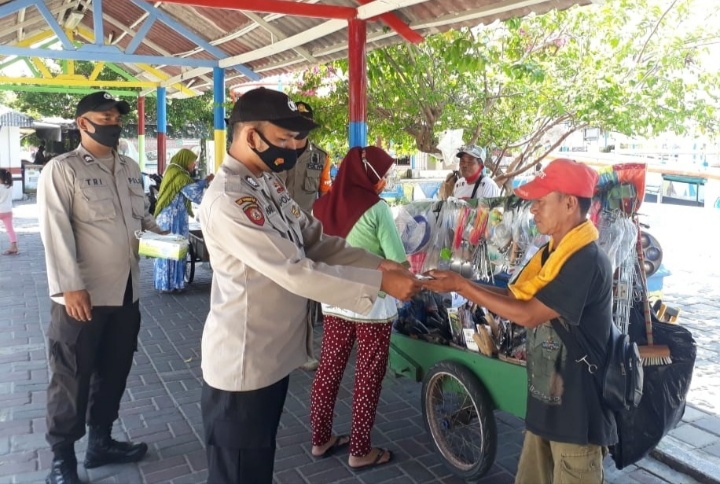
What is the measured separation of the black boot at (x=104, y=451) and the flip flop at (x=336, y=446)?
1115 millimetres

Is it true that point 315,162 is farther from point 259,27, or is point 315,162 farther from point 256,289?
point 259,27

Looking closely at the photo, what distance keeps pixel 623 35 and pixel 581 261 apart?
650 centimetres

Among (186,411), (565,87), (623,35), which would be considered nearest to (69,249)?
(186,411)

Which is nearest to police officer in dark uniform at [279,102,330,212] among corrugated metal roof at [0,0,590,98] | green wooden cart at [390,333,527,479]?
corrugated metal roof at [0,0,590,98]

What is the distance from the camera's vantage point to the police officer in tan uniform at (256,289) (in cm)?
209

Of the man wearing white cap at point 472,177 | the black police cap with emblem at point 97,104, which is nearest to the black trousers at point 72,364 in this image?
the black police cap with emblem at point 97,104

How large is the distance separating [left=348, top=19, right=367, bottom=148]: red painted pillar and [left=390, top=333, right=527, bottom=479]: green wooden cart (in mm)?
2751

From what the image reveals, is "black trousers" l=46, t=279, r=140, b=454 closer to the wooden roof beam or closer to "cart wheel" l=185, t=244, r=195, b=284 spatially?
the wooden roof beam

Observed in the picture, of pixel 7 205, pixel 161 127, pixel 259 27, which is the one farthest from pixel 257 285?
pixel 161 127

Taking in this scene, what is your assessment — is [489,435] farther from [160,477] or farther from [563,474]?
[160,477]

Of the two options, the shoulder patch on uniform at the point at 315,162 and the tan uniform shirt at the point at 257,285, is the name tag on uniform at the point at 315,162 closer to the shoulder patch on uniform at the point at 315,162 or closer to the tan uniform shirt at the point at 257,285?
the shoulder patch on uniform at the point at 315,162

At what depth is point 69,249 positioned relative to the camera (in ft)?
10.3

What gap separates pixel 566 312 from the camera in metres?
2.37

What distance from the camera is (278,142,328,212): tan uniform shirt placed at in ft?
17.5
